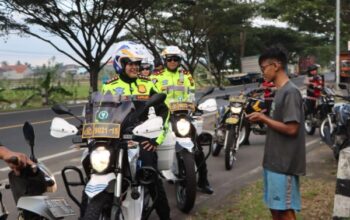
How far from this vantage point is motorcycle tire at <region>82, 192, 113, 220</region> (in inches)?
146

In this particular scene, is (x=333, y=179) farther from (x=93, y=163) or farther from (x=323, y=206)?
(x=93, y=163)

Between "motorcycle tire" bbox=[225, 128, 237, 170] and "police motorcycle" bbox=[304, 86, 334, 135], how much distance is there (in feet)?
11.3

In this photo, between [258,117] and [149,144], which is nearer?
[258,117]

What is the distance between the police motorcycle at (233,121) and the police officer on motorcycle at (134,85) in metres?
3.17

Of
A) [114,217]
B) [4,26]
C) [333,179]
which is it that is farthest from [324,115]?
[4,26]

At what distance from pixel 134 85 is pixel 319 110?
7.34 m

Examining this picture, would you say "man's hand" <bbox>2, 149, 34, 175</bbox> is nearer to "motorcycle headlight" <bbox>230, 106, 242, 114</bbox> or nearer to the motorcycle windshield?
the motorcycle windshield

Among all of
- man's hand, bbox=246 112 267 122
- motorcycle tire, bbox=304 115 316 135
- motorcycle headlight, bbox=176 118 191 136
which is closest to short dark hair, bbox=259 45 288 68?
man's hand, bbox=246 112 267 122

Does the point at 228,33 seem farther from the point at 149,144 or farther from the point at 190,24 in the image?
the point at 149,144

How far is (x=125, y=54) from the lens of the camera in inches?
184

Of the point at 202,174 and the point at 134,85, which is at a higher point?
the point at 134,85

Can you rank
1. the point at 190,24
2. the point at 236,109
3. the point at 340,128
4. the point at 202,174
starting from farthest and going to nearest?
the point at 190,24 < the point at 236,109 < the point at 340,128 < the point at 202,174

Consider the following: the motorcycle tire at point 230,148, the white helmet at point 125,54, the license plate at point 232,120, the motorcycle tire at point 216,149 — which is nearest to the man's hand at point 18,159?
the white helmet at point 125,54

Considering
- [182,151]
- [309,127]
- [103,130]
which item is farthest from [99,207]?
[309,127]
